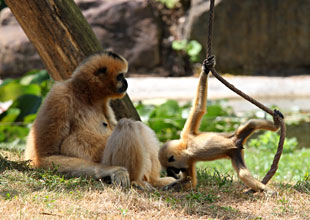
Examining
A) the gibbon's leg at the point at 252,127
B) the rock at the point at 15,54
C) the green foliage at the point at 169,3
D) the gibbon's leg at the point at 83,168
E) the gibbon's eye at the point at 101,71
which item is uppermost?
the rock at the point at 15,54

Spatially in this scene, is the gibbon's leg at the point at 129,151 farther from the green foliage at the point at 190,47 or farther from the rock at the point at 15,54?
the rock at the point at 15,54

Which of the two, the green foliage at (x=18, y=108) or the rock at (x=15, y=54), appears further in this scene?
the rock at (x=15, y=54)

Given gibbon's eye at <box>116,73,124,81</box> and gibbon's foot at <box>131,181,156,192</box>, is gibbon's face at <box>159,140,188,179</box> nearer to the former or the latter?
gibbon's foot at <box>131,181,156,192</box>

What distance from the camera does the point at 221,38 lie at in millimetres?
17359

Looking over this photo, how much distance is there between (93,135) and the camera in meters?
5.50

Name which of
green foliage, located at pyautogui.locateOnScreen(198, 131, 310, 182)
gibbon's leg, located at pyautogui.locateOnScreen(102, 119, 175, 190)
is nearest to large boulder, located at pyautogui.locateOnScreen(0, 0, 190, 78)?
green foliage, located at pyautogui.locateOnScreen(198, 131, 310, 182)

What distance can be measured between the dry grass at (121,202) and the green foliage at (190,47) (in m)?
12.5

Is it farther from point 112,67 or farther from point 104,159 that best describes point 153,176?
point 112,67

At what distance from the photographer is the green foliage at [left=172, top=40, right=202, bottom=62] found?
57.4 ft

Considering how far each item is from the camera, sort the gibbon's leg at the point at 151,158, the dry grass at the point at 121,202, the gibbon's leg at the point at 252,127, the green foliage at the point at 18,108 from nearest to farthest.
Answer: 1. the dry grass at the point at 121,202
2. the gibbon's leg at the point at 252,127
3. the gibbon's leg at the point at 151,158
4. the green foliage at the point at 18,108

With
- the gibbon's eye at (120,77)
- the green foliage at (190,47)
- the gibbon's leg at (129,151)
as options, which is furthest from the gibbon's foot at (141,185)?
the green foliage at (190,47)

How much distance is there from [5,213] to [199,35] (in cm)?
1431

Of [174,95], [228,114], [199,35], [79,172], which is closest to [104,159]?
[79,172]

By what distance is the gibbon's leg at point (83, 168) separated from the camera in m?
5.03
